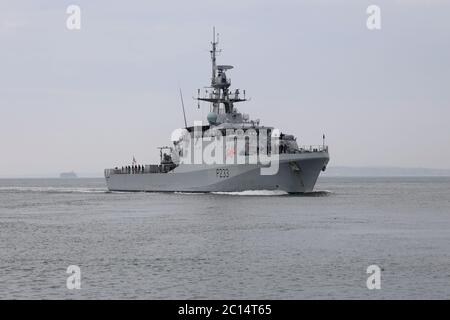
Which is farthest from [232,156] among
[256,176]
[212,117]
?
[212,117]

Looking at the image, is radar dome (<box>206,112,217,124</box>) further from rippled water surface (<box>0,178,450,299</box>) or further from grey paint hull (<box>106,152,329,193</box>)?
rippled water surface (<box>0,178,450,299</box>)

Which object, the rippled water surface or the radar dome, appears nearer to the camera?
the rippled water surface

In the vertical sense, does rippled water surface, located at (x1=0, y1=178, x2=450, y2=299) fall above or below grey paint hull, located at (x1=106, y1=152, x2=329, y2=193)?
below

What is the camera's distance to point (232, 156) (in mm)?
72938

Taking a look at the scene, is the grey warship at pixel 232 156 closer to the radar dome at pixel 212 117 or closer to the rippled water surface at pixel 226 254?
the radar dome at pixel 212 117

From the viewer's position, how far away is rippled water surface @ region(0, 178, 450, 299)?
80.6 feet

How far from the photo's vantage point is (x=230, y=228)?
45188 millimetres

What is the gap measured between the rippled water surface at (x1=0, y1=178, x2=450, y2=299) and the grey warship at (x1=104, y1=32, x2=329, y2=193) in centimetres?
1403

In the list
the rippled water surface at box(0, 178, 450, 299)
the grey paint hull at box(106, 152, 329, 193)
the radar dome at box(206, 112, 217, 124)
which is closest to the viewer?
the rippled water surface at box(0, 178, 450, 299)

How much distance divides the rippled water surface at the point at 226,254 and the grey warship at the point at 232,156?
14028 mm

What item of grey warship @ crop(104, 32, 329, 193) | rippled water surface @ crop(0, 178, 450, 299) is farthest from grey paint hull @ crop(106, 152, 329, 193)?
rippled water surface @ crop(0, 178, 450, 299)
